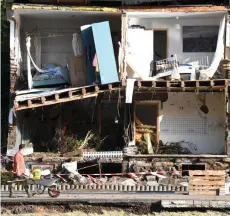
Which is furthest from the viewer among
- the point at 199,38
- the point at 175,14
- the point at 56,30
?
the point at 56,30

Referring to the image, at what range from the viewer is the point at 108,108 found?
83.5ft

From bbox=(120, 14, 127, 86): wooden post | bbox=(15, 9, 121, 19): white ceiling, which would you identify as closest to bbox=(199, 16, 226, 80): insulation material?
bbox=(120, 14, 127, 86): wooden post

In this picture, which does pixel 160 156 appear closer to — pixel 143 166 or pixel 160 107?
pixel 143 166

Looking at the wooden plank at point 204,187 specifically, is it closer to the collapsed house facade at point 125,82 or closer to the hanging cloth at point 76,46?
the collapsed house facade at point 125,82

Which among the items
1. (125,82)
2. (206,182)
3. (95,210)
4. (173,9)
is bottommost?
(95,210)

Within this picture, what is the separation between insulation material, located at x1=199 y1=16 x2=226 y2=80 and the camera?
75.5ft

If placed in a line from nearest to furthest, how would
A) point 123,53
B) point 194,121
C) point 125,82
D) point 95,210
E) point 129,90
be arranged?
point 95,210 → point 129,90 → point 125,82 → point 123,53 → point 194,121

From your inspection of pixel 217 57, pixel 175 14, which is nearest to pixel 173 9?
pixel 175 14

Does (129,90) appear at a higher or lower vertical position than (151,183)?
higher

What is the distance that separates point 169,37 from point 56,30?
4577mm

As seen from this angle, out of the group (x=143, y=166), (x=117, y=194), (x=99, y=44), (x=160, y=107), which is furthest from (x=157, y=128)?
(x=117, y=194)

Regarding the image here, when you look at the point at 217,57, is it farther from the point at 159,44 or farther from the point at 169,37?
the point at 159,44

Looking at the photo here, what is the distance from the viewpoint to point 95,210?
16.6 metres

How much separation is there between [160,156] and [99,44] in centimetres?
469
